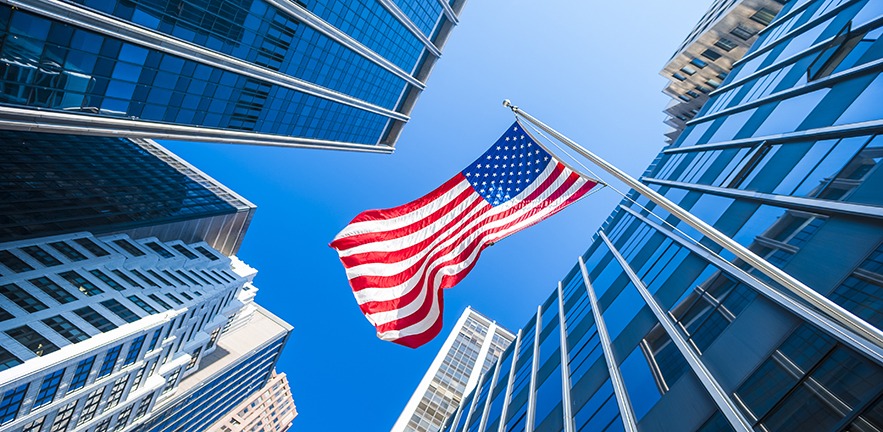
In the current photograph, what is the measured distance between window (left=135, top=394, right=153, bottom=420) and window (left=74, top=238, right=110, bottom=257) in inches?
826

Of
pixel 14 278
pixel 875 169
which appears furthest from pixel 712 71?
pixel 14 278

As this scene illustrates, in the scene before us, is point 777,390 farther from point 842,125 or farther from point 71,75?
point 71,75

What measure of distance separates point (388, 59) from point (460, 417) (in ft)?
219

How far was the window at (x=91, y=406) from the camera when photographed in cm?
5104

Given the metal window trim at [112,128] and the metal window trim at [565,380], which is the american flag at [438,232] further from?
the metal window trim at [112,128]

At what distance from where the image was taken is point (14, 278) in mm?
46031

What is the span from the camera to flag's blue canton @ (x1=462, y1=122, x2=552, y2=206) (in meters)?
12.4

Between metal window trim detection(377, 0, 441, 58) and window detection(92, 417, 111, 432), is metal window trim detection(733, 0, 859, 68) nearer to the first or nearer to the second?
metal window trim detection(377, 0, 441, 58)

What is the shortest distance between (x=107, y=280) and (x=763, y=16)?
73.3 metres

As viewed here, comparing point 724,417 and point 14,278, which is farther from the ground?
point 724,417

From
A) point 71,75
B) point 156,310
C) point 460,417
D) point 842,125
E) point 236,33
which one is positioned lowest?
point 156,310

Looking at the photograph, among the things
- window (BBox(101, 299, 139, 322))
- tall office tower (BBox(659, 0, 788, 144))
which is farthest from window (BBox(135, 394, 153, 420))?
tall office tower (BBox(659, 0, 788, 144))

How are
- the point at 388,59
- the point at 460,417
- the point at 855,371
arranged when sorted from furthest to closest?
1. the point at 388,59
2. the point at 460,417
3. the point at 855,371

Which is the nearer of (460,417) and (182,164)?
(460,417)
